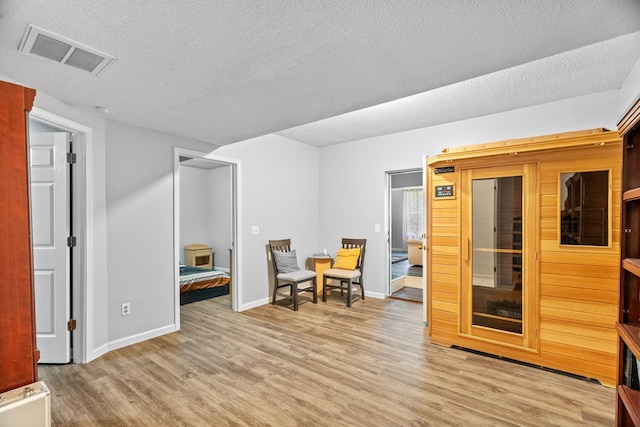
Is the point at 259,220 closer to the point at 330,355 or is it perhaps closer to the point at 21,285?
the point at 330,355

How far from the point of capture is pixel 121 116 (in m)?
2.93

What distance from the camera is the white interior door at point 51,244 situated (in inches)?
110

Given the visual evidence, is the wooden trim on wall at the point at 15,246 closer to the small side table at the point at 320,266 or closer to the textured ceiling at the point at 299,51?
the textured ceiling at the point at 299,51

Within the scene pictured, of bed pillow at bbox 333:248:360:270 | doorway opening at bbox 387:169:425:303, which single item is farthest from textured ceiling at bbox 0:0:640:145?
doorway opening at bbox 387:169:425:303

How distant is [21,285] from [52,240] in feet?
6.95

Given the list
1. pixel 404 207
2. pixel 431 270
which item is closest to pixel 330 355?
pixel 431 270

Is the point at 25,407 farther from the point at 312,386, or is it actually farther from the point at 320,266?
the point at 320,266

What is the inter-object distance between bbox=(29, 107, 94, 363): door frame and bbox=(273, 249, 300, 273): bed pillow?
92.1 inches

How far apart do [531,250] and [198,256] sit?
6.18m

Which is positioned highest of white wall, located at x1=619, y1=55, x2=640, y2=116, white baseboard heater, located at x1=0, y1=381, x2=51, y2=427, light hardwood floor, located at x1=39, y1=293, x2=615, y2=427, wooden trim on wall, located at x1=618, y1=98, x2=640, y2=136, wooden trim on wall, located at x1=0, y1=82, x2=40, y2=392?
white wall, located at x1=619, y1=55, x2=640, y2=116

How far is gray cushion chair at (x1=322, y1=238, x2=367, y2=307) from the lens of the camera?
4559 millimetres

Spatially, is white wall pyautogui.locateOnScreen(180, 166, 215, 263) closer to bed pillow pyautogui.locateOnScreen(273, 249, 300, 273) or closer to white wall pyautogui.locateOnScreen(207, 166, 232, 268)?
white wall pyautogui.locateOnScreen(207, 166, 232, 268)

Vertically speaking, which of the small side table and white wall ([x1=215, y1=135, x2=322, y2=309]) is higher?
white wall ([x1=215, y1=135, x2=322, y2=309])

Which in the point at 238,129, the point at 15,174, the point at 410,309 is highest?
the point at 238,129
